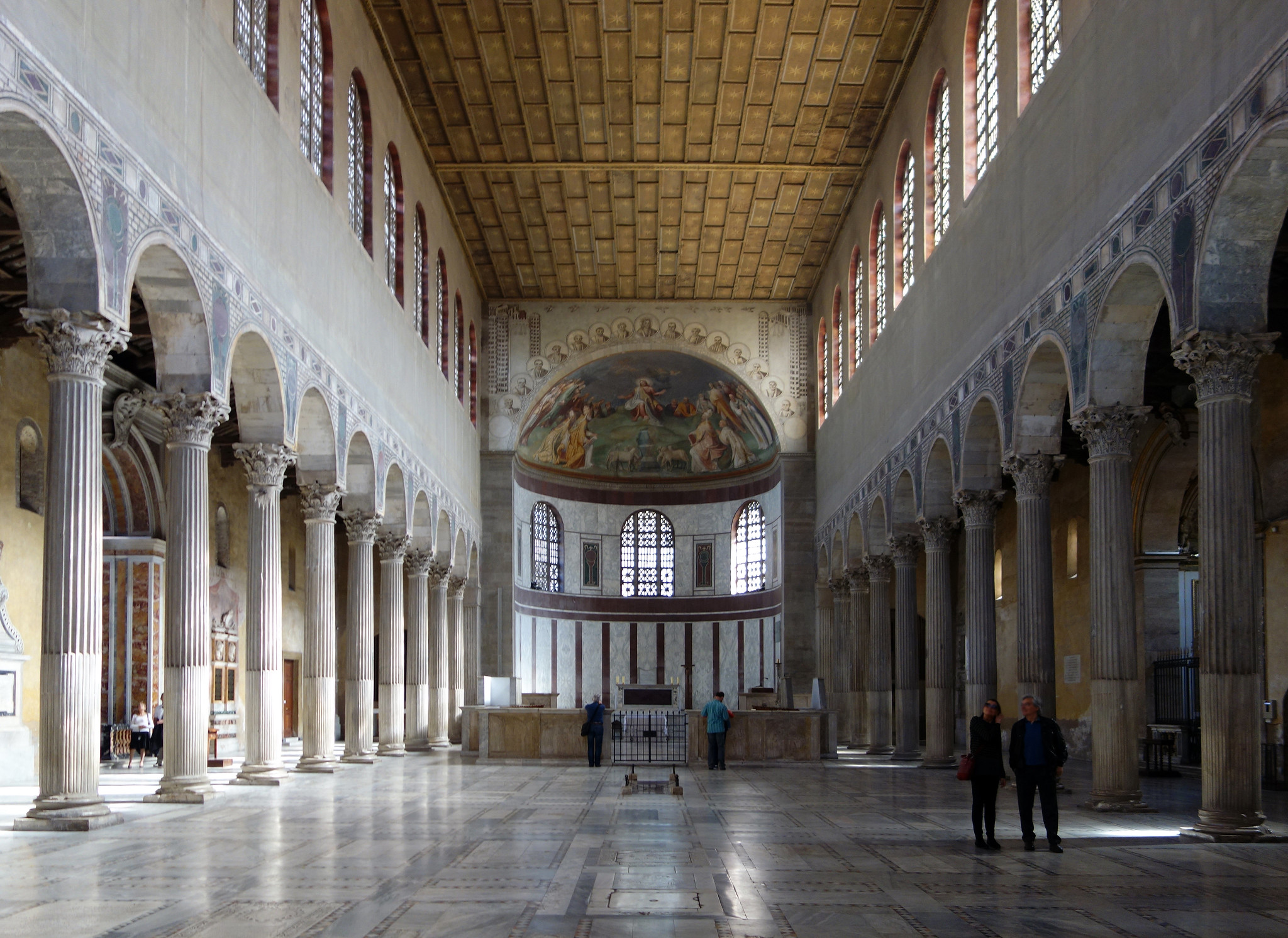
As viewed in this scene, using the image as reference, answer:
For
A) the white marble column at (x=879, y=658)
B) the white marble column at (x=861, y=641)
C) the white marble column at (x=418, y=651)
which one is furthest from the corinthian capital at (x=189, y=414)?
the white marble column at (x=861, y=641)

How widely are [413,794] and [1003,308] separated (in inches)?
459

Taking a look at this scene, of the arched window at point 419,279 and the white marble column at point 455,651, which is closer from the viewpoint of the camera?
the arched window at point 419,279

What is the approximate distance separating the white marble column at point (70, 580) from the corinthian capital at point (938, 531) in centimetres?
1727

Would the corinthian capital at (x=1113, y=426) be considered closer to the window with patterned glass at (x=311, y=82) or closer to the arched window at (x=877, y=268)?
the window with patterned glass at (x=311, y=82)

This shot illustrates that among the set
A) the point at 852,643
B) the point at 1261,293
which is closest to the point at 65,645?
the point at 1261,293

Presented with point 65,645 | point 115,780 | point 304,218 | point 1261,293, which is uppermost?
point 304,218

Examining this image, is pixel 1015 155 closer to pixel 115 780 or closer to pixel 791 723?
pixel 791 723

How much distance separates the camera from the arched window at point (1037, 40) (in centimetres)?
1964

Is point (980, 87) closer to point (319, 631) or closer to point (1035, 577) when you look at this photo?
point (1035, 577)

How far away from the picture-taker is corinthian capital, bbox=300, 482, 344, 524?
82.3 feet

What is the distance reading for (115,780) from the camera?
23.0 metres

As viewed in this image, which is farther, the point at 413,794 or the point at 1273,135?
the point at 413,794

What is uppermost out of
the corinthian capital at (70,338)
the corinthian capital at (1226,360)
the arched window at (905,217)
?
the arched window at (905,217)

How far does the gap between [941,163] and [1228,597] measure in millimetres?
15122
